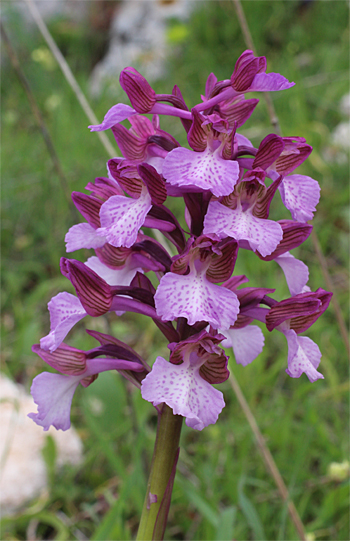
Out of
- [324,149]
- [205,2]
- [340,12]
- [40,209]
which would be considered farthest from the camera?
[205,2]

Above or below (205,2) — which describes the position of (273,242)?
below

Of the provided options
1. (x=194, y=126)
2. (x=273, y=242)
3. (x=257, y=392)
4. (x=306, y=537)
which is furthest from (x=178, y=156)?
(x=257, y=392)

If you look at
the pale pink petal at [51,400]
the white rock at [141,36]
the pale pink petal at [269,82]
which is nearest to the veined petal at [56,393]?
the pale pink petal at [51,400]

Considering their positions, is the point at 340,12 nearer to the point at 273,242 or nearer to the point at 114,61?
the point at 114,61

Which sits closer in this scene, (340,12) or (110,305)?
(110,305)

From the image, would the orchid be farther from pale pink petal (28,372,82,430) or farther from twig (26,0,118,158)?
twig (26,0,118,158)

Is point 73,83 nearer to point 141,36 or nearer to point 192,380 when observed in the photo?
point 192,380

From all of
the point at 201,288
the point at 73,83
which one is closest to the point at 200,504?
the point at 201,288
